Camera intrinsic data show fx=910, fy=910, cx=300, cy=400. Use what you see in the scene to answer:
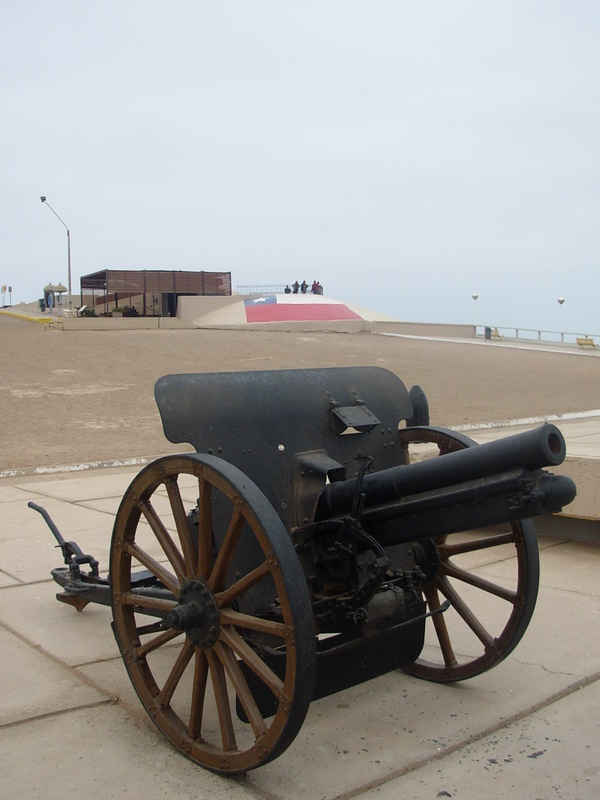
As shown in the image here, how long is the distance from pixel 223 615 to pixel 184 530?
360mm

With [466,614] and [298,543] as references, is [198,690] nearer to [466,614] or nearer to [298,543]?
[298,543]

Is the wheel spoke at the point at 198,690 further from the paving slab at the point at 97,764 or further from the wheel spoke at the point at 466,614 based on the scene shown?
the wheel spoke at the point at 466,614

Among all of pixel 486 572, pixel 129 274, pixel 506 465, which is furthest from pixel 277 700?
pixel 129 274

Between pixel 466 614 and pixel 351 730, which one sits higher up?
pixel 466 614

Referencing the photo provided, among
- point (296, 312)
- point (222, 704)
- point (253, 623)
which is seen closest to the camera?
point (253, 623)

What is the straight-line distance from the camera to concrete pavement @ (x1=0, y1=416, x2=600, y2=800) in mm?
2945

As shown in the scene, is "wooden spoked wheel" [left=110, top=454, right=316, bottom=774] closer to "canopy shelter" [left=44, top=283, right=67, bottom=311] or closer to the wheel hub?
the wheel hub

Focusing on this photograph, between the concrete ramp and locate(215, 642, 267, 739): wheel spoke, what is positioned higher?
the concrete ramp

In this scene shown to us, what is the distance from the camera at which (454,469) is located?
2939 millimetres

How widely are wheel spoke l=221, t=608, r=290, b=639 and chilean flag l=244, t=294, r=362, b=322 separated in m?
36.6

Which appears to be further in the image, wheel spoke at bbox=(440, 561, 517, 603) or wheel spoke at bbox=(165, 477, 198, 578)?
wheel spoke at bbox=(440, 561, 517, 603)

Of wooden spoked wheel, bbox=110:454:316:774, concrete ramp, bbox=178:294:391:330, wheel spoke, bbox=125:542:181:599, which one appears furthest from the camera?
concrete ramp, bbox=178:294:391:330

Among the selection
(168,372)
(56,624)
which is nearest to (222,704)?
(56,624)

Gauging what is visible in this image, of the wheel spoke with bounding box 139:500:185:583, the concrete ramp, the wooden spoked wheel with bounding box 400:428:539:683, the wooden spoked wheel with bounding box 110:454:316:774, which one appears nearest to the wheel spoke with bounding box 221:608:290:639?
the wooden spoked wheel with bounding box 110:454:316:774
